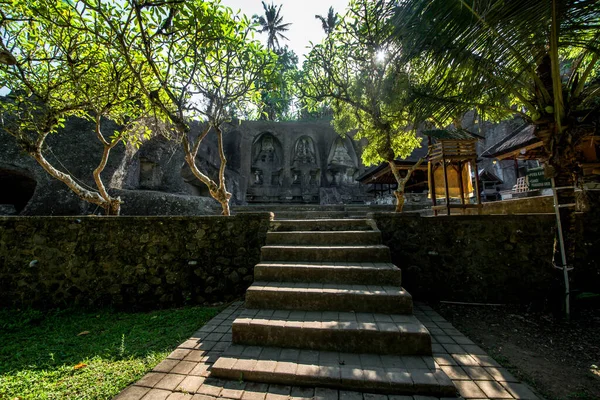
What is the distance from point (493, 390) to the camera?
1911 millimetres

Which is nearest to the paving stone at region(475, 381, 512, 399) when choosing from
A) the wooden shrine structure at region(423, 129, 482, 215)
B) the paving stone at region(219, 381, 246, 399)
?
the paving stone at region(219, 381, 246, 399)

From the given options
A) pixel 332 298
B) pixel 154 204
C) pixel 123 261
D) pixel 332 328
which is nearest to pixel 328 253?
pixel 332 298

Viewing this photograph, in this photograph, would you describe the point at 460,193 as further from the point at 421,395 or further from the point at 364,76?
the point at 421,395

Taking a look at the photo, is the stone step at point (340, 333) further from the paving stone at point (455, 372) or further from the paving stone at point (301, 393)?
the paving stone at point (301, 393)

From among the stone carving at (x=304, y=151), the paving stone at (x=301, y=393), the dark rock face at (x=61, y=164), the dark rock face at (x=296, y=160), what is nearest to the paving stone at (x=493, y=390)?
the paving stone at (x=301, y=393)

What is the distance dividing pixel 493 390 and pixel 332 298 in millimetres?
1487

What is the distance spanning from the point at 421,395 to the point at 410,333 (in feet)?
1.55

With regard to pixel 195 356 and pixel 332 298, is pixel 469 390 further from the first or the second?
pixel 195 356

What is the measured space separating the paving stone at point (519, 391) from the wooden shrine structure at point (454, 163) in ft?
9.78

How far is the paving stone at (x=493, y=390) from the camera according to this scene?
1.85 meters

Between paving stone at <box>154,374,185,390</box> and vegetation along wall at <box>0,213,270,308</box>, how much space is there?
1875 millimetres

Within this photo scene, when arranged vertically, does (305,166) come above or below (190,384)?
above

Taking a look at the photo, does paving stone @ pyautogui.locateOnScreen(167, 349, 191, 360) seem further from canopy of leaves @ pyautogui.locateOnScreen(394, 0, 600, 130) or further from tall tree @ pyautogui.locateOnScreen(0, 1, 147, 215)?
canopy of leaves @ pyautogui.locateOnScreen(394, 0, 600, 130)

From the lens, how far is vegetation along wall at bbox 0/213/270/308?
12.9ft
